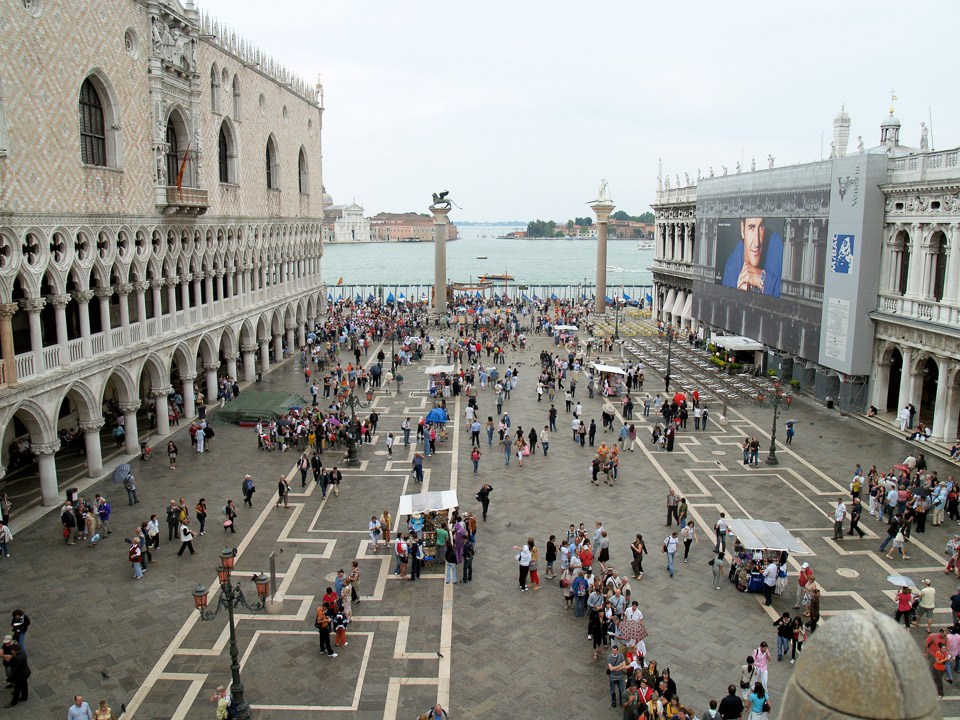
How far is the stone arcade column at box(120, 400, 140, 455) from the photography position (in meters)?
25.8

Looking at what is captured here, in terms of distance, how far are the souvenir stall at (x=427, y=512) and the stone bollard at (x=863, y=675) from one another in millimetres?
15310

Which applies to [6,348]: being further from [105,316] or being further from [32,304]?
[105,316]

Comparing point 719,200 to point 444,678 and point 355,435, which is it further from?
point 444,678

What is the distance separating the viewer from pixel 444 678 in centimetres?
1344

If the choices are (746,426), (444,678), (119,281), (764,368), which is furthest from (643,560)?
(764,368)

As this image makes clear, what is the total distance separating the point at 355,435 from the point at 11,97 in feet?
47.4

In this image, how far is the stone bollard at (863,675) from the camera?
2.93 meters

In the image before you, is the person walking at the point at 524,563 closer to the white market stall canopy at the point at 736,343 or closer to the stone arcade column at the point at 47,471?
the stone arcade column at the point at 47,471

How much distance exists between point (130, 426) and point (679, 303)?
134 feet

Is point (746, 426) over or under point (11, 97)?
under

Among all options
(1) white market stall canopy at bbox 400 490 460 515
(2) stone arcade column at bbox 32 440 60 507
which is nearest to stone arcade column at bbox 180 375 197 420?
(2) stone arcade column at bbox 32 440 60 507

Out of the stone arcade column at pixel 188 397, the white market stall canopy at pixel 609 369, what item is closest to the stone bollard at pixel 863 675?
the stone arcade column at pixel 188 397

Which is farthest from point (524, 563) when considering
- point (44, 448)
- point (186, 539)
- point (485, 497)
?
point (44, 448)

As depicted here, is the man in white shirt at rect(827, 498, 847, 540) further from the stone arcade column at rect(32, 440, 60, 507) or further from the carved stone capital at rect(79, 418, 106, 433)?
the carved stone capital at rect(79, 418, 106, 433)
